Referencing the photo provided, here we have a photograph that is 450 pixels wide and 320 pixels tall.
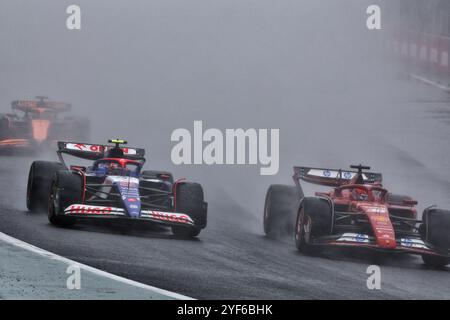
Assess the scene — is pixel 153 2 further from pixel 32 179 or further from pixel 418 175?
pixel 32 179

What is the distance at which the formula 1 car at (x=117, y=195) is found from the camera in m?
13.6

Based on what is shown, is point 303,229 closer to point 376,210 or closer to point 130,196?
point 376,210

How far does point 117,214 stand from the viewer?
13.6 meters

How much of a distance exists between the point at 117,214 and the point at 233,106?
17879 mm

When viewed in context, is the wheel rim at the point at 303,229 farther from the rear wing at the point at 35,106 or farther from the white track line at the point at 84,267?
the rear wing at the point at 35,106

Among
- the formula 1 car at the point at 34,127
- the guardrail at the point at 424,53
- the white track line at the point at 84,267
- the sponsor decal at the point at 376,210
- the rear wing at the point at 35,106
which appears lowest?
the white track line at the point at 84,267

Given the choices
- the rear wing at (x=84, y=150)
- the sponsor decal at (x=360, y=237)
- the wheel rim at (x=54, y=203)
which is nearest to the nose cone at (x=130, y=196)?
the wheel rim at (x=54, y=203)

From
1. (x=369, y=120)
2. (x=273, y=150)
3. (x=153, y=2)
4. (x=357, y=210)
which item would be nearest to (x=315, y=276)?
(x=357, y=210)

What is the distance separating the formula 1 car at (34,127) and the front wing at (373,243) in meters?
11.3

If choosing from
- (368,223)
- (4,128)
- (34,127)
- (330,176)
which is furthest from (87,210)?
(34,127)

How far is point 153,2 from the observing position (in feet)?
145

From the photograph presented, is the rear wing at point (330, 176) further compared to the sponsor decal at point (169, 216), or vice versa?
the rear wing at point (330, 176)

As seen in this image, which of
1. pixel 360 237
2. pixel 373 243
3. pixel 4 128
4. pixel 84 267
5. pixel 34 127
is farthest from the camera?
pixel 34 127

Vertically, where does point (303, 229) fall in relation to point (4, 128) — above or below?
below
